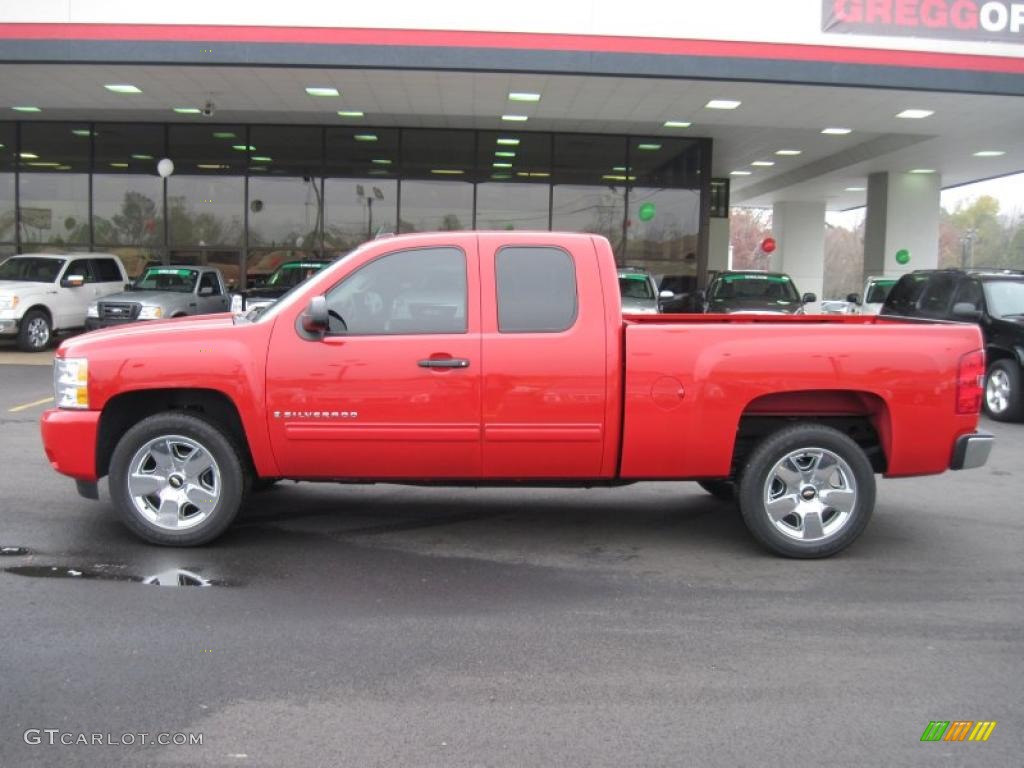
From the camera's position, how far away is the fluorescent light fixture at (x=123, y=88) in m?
17.7

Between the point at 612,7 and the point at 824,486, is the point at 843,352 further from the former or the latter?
the point at 612,7

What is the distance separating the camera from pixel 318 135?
22.6m

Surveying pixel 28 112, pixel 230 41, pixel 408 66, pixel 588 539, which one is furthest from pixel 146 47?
pixel 588 539

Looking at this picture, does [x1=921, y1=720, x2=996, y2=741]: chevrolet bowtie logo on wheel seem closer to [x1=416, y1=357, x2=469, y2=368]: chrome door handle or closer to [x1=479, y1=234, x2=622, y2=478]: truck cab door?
[x1=479, y1=234, x2=622, y2=478]: truck cab door

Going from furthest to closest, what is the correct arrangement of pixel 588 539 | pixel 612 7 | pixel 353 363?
pixel 612 7
pixel 588 539
pixel 353 363

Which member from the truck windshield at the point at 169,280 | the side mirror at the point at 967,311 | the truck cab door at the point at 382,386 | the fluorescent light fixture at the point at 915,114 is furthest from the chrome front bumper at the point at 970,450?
the truck windshield at the point at 169,280

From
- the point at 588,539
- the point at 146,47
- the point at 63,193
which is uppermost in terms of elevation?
the point at 146,47

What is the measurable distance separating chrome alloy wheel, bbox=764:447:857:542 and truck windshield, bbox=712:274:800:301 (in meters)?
11.8

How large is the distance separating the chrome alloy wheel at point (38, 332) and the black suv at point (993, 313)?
51.0 feet

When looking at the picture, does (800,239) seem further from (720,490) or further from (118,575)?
(118,575)

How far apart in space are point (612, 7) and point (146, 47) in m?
7.71

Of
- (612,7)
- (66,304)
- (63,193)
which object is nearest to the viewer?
(612,7)

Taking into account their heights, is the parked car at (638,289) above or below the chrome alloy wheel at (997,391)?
above

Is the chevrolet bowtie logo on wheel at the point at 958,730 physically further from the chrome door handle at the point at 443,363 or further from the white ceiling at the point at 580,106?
the white ceiling at the point at 580,106
